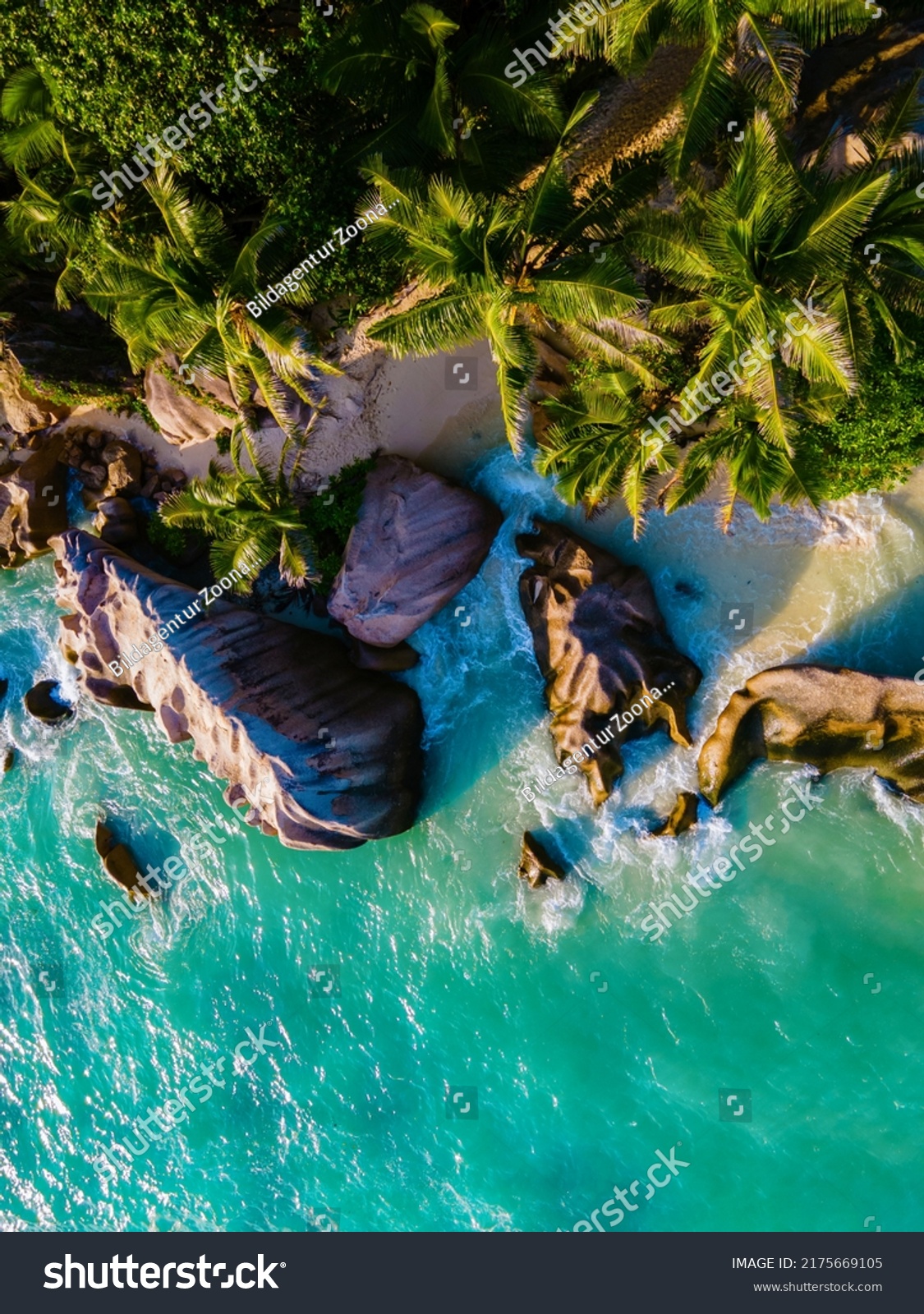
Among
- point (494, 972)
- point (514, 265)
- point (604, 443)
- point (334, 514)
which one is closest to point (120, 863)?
point (494, 972)

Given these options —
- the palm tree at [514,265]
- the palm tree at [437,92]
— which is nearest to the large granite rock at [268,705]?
the palm tree at [514,265]

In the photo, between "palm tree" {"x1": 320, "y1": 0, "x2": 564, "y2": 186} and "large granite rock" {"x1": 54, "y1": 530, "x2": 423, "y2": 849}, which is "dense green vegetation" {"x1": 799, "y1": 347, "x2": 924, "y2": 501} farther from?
"large granite rock" {"x1": 54, "y1": 530, "x2": 423, "y2": 849}

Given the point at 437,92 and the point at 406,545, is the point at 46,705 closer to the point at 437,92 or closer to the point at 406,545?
the point at 406,545

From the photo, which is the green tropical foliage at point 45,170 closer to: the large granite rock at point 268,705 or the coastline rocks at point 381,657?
the large granite rock at point 268,705

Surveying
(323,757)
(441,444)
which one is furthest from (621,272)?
(323,757)

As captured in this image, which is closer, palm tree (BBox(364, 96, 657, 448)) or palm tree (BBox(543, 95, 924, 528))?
palm tree (BBox(543, 95, 924, 528))

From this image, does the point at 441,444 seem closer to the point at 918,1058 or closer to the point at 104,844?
the point at 104,844

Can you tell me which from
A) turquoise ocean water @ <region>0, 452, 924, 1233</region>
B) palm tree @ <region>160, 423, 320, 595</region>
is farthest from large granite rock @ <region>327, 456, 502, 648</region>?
palm tree @ <region>160, 423, 320, 595</region>
